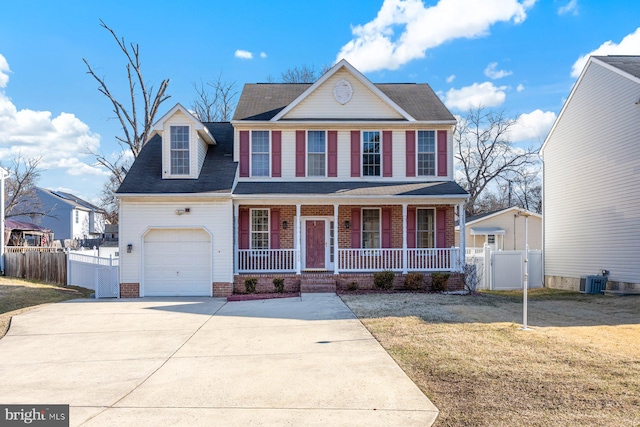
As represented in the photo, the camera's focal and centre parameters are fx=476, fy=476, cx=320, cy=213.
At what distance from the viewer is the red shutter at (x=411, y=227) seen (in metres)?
17.4

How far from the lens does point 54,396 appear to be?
231 inches

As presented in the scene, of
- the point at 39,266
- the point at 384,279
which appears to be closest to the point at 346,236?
the point at 384,279

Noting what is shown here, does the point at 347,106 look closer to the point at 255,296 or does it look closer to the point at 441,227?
the point at 441,227

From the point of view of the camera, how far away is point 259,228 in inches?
683

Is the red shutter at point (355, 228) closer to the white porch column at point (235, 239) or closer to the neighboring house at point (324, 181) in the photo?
the neighboring house at point (324, 181)

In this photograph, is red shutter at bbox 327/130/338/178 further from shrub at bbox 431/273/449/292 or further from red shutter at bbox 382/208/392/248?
shrub at bbox 431/273/449/292

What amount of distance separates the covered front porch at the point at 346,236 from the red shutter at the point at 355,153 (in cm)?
125

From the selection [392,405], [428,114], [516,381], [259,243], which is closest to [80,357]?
[392,405]

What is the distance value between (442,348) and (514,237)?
2213 centimetres

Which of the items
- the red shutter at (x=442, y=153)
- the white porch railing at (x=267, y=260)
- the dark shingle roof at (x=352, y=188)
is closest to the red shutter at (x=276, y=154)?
the dark shingle roof at (x=352, y=188)

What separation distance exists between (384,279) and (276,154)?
5958 mm

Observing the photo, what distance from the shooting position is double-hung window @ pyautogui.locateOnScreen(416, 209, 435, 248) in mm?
17547

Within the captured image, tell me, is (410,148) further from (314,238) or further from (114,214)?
(114,214)

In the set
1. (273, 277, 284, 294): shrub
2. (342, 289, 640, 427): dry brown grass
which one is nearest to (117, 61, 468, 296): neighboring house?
(273, 277, 284, 294): shrub
